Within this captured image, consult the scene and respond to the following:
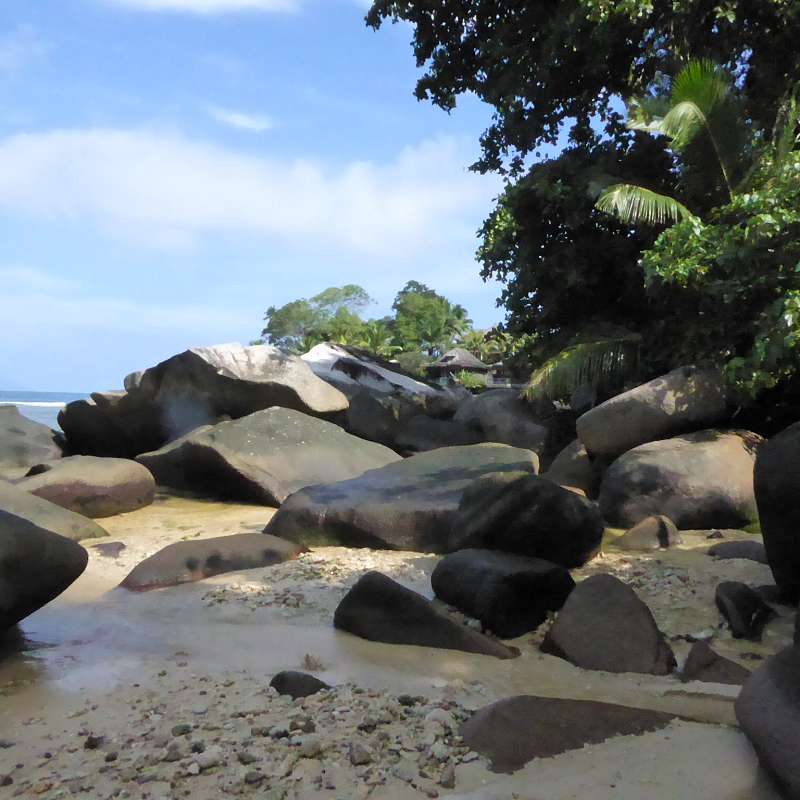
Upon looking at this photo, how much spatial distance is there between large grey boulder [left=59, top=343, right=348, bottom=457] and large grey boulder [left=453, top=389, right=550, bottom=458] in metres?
3.09

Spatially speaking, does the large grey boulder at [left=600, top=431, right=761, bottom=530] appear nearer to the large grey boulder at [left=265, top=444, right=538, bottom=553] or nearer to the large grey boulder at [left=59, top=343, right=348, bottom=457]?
the large grey boulder at [left=265, top=444, right=538, bottom=553]

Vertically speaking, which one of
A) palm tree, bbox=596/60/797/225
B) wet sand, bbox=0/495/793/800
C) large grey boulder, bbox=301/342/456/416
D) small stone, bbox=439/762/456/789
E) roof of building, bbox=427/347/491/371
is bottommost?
wet sand, bbox=0/495/793/800

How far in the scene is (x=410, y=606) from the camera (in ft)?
15.1

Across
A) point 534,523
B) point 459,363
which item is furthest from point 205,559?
point 459,363

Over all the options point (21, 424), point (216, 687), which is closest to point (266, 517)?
point (216, 687)

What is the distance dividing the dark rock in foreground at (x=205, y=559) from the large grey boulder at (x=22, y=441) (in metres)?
7.60

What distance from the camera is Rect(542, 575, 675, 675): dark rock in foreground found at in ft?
13.7

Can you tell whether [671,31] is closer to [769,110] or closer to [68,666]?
[769,110]

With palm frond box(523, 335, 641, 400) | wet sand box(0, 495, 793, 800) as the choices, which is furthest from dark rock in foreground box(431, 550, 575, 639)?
palm frond box(523, 335, 641, 400)

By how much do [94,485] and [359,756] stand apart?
7.74 metres

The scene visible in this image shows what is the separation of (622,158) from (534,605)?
1189 cm

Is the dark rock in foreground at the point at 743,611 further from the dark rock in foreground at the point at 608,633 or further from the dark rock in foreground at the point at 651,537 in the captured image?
the dark rock in foreground at the point at 651,537

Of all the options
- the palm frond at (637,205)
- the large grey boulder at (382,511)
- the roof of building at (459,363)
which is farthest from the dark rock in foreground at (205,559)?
the roof of building at (459,363)

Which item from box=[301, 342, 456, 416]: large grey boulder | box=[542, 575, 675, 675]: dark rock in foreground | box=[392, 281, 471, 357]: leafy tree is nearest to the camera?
box=[542, 575, 675, 675]: dark rock in foreground
